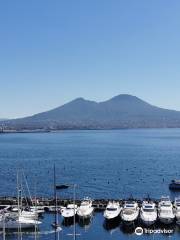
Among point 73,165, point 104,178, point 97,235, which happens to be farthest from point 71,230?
point 73,165

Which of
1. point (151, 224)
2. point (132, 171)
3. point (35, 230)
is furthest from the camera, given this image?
point (132, 171)

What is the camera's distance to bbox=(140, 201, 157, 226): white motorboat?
172 feet

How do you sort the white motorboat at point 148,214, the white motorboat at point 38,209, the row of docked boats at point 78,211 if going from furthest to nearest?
the white motorboat at point 38,209
the row of docked boats at point 78,211
the white motorboat at point 148,214

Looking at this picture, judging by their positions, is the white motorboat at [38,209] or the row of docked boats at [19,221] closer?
the row of docked boats at [19,221]

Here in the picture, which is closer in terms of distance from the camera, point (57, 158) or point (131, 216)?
point (131, 216)

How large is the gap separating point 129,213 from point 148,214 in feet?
6.93

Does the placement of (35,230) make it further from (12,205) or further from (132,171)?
(132,171)

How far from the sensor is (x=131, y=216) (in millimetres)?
53125

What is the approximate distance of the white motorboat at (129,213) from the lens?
5287cm

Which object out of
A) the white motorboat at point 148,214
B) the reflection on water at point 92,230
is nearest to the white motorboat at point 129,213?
the reflection on water at point 92,230

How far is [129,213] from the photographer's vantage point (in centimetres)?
5400

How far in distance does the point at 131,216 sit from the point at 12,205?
56.0ft

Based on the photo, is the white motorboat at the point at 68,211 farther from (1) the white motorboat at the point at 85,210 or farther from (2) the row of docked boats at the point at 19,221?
(2) the row of docked boats at the point at 19,221

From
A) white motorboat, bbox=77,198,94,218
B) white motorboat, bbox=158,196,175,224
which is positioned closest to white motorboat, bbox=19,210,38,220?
white motorboat, bbox=77,198,94,218
